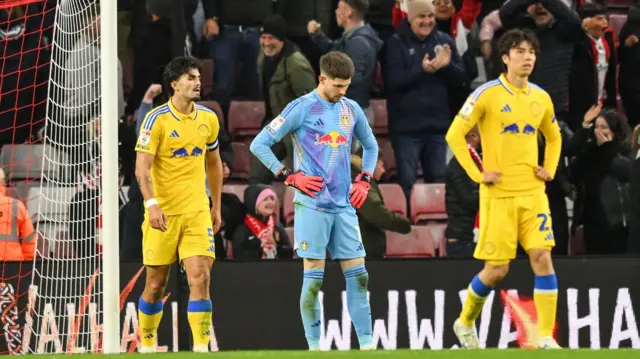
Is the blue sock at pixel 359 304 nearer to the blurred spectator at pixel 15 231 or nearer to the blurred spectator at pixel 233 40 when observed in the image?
the blurred spectator at pixel 15 231

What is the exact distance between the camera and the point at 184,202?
926 centimetres

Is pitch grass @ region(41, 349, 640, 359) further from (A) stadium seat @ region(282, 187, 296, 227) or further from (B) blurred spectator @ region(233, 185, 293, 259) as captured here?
(A) stadium seat @ region(282, 187, 296, 227)

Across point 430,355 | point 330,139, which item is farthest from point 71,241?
point 430,355

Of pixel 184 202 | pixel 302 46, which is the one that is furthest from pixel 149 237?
pixel 302 46

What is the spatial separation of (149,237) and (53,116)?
2.68m

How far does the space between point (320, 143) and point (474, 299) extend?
4.84ft

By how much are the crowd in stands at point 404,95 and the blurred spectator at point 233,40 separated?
0.01 m

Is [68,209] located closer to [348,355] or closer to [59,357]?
[59,357]

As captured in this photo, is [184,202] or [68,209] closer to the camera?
[184,202]

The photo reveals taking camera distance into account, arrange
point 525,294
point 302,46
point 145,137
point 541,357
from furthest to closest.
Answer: point 302,46
point 525,294
point 145,137
point 541,357

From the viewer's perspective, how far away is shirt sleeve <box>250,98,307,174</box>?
9.05 meters

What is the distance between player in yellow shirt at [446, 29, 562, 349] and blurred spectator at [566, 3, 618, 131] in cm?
347

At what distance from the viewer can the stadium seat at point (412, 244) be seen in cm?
1177

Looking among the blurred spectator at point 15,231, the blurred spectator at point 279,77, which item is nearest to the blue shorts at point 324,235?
the blurred spectator at point 15,231
